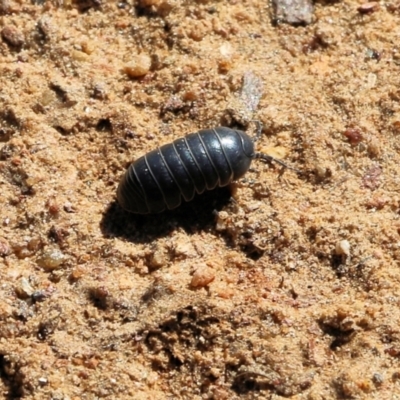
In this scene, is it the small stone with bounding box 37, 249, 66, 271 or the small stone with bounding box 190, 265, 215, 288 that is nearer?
the small stone with bounding box 190, 265, 215, 288

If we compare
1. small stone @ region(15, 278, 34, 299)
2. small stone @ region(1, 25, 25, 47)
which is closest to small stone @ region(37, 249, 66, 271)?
small stone @ region(15, 278, 34, 299)

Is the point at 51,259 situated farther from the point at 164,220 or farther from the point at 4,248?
the point at 164,220

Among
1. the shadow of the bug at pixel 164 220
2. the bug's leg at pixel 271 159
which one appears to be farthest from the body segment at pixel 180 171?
the bug's leg at pixel 271 159

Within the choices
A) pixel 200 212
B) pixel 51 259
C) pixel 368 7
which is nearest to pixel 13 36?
pixel 51 259

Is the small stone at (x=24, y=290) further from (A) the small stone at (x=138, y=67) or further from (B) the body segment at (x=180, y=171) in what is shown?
(A) the small stone at (x=138, y=67)

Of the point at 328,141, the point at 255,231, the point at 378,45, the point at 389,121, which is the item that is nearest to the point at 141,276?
the point at 255,231

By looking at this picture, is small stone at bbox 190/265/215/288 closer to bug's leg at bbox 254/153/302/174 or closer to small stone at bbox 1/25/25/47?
bug's leg at bbox 254/153/302/174
